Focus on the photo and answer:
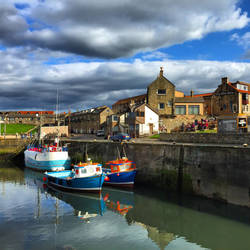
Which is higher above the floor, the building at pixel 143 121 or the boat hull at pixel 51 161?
the building at pixel 143 121

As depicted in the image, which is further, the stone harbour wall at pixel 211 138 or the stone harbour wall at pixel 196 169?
the stone harbour wall at pixel 211 138

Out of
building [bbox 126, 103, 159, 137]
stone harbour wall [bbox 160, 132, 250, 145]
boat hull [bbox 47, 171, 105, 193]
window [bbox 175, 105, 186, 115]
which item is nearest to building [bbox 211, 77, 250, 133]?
window [bbox 175, 105, 186, 115]

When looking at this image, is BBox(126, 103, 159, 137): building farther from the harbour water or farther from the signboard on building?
the harbour water

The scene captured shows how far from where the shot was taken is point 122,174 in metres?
25.0

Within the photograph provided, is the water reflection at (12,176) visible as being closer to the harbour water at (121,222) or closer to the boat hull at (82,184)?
the harbour water at (121,222)

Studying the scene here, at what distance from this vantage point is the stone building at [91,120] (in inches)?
2744

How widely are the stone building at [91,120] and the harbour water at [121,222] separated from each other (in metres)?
41.8

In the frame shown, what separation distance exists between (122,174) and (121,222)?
315 inches

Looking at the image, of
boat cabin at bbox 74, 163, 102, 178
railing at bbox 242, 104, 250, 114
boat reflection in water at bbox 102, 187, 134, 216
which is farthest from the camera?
railing at bbox 242, 104, 250, 114

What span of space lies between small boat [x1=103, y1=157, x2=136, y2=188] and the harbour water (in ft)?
4.92

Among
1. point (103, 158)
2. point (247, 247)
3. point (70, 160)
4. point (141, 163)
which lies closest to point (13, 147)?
point (70, 160)

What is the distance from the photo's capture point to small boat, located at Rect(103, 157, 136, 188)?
25000mm

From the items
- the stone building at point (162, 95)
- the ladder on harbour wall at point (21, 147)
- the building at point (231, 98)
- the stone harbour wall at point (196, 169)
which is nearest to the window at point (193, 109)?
the stone building at point (162, 95)

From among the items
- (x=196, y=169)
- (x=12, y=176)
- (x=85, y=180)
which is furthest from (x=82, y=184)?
(x=12, y=176)
